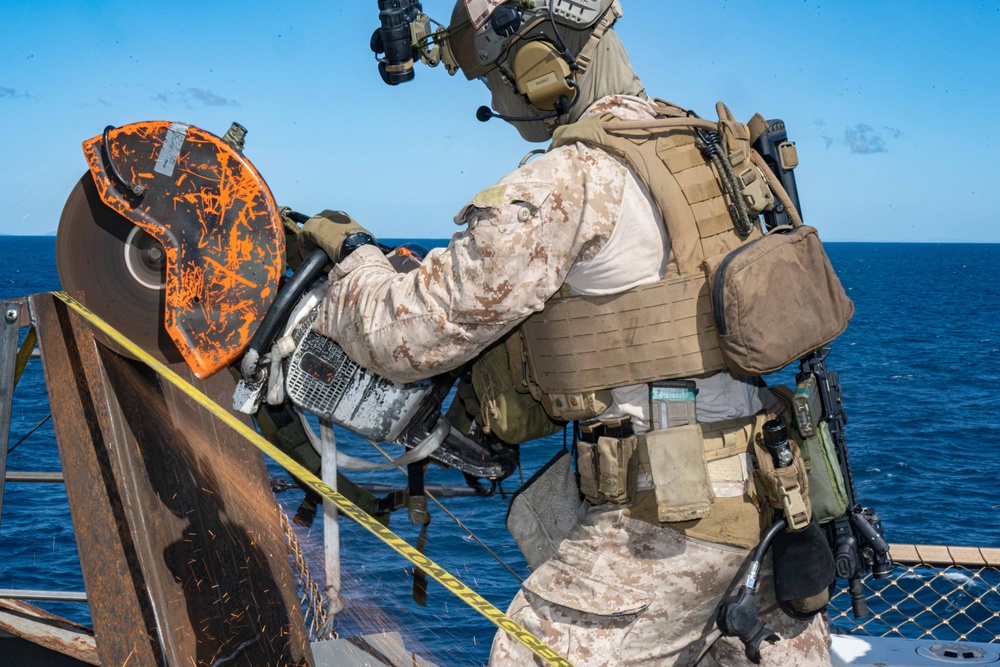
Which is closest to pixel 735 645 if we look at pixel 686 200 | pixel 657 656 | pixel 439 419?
pixel 657 656

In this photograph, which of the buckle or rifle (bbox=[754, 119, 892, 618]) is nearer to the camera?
the buckle

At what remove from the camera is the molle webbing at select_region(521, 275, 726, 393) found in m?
2.95

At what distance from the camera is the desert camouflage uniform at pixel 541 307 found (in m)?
2.81

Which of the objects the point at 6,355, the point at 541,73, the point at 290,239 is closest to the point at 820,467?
the point at 541,73

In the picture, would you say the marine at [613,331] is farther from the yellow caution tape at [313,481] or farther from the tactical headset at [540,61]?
the yellow caution tape at [313,481]

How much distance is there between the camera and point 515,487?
20.4 m

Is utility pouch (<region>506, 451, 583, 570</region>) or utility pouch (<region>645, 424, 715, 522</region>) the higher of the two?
utility pouch (<region>645, 424, 715, 522</region>)

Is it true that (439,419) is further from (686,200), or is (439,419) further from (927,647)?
(927,647)

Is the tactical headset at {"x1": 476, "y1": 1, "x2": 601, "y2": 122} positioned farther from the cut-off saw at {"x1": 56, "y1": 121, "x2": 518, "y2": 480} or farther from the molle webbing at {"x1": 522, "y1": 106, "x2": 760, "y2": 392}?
the cut-off saw at {"x1": 56, "y1": 121, "x2": 518, "y2": 480}

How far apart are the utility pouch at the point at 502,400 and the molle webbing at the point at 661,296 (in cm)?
42

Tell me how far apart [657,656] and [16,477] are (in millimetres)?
3138

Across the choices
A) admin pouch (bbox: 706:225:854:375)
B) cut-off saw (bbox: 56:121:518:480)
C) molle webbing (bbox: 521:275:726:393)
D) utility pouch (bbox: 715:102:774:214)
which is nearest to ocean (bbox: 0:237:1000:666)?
cut-off saw (bbox: 56:121:518:480)

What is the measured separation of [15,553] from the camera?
55.4 ft

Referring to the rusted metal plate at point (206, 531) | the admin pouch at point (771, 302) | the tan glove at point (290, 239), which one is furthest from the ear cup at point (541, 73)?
the rusted metal plate at point (206, 531)
